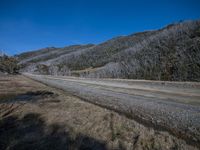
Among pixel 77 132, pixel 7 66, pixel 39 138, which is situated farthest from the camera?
pixel 7 66

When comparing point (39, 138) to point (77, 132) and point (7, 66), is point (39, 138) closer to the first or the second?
point (77, 132)

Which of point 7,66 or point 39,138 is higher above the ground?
point 7,66

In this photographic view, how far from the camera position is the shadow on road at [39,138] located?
4.65 m

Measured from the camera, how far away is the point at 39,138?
5.11 m

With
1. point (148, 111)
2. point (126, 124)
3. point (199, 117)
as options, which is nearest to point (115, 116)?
point (126, 124)

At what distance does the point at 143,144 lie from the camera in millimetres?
4648

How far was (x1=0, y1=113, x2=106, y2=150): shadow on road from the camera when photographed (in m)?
4.65

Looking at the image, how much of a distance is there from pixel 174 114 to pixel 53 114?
211 inches

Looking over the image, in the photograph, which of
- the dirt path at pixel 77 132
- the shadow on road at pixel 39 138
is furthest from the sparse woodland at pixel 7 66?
the shadow on road at pixel 39 138

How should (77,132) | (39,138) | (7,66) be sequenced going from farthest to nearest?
(7,66), (77,132), (39,138)

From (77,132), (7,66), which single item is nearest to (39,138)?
(77,132)

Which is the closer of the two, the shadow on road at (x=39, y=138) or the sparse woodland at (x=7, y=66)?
the shadow on road at (x=39, y=138)

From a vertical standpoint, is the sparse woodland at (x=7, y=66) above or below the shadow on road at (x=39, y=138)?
above

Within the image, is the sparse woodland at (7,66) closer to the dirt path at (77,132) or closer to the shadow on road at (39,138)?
the dirt path at (77,132)
